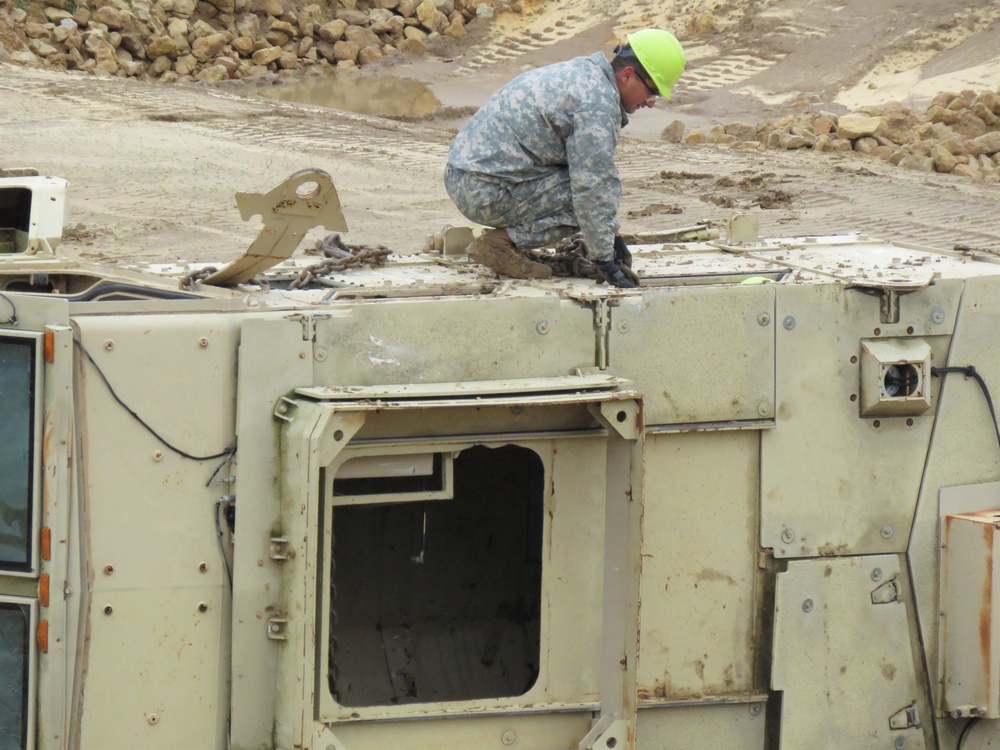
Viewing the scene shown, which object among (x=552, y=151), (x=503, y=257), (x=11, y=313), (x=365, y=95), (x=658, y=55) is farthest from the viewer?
(x=365, y=95)

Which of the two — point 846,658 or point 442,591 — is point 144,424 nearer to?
point 442,591

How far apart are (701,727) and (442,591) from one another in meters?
1.01

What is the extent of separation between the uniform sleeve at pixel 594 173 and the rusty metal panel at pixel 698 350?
690 millimetres

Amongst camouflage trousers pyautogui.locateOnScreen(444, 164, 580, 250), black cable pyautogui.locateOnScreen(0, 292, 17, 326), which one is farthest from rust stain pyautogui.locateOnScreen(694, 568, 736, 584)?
black cable pyautogui.locateOnScreen(0, 292, 17, 326)

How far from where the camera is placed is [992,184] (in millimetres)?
12453

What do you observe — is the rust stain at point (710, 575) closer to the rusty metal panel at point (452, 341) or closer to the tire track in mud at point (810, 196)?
the rusty metal panel at point (452, 341)

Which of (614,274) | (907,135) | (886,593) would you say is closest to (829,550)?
(886,593)

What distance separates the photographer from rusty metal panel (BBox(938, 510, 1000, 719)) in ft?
13.2

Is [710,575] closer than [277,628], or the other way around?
[277,628]

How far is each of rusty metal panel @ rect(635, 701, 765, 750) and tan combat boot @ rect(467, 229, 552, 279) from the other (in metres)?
1.41

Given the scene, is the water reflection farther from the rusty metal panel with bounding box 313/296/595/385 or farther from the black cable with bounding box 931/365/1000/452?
the rusty metal panel with bounding box 313/296/595/385

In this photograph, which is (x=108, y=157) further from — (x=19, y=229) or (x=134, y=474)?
(x=134, y=474)

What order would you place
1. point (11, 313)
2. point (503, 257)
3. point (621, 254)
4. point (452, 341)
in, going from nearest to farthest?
point (11, 313) < point (452, 341) < point (621, 254) < point (503, 257)

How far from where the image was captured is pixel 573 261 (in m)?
4.74
